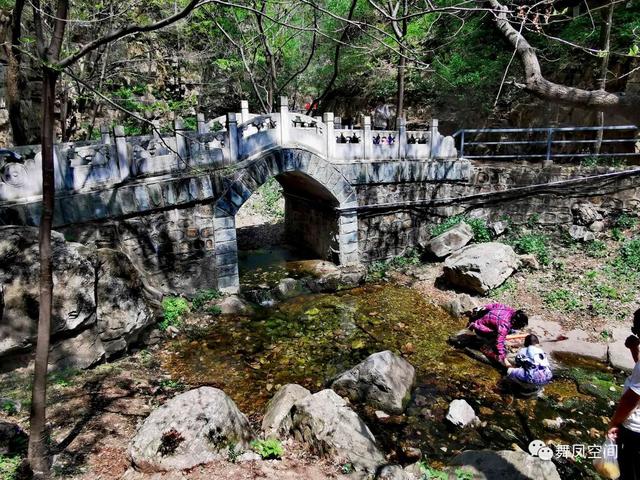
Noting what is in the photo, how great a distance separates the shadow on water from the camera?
6574 mm

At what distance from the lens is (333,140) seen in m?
12.5

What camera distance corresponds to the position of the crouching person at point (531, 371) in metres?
7.44

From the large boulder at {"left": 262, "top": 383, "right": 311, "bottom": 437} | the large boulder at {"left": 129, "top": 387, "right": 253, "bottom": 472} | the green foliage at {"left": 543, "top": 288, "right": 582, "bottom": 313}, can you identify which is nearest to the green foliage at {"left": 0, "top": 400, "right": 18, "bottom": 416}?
the large boulder at {"left": 129, "top": 387, "right": 253, "bottom": 472}

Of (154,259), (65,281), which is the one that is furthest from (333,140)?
(65,281)

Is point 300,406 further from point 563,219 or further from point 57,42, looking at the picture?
point 563,219

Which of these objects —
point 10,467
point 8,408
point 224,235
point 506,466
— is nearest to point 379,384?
point 506,466

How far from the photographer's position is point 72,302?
7.10 meters

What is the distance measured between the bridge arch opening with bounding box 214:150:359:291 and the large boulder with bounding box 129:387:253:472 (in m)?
5.98

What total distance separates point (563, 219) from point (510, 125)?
5635mm

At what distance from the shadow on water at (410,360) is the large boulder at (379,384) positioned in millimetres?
199

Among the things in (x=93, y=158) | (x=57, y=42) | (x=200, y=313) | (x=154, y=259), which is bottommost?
(x=200, y=313)

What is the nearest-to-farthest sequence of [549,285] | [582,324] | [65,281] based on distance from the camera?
[65,281] → [582,324] → [549,285]

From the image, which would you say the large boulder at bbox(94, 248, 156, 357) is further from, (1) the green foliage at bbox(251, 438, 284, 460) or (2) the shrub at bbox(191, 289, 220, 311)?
(1) the green foliage at bbox(251, 438, 284, 460)

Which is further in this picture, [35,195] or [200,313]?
[200,313]
